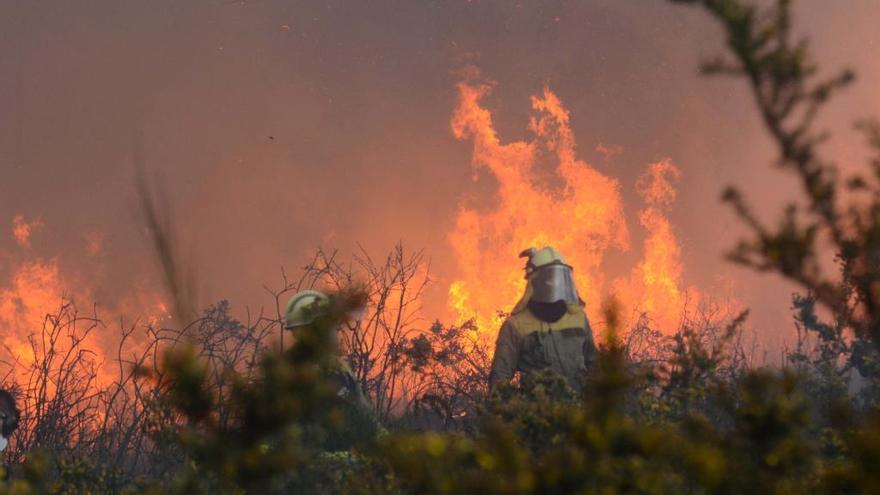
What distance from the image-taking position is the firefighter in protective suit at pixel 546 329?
830cm

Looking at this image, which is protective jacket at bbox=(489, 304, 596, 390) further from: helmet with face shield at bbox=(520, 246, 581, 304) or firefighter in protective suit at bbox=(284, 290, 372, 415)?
firefighter in protective suit at bbox=(284, 290, 372, 415)

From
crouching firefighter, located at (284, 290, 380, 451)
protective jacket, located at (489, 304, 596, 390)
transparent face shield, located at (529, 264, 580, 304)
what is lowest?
crouching firefighter, located at (284, 290, 380, 451)

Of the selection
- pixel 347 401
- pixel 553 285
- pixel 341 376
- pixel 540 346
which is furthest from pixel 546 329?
pixel 347 401

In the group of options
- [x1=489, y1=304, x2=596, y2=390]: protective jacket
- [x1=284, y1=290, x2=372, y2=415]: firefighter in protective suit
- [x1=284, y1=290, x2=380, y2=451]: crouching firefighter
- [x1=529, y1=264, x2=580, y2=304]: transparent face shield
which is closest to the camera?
[x1=284, y1=290, x2=380, y2=451]: crouching firefighter

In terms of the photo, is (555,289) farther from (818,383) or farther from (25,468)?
(25,468)

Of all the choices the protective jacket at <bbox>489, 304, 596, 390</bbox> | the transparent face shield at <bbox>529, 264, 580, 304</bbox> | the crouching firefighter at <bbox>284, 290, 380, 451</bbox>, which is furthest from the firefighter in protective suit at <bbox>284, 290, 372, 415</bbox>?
the transparent face shield at <bbox>529, 264, 580, 304</bbox>

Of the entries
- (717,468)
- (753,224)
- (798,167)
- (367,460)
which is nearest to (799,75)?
(798,167)

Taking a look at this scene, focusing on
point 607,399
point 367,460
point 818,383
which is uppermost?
point 818,383

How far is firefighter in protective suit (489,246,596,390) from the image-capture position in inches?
327

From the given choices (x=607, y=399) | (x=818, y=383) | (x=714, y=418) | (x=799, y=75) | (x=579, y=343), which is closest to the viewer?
(x=607, y=399)

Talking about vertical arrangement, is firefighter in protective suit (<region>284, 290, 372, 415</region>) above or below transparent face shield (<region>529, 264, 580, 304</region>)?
below

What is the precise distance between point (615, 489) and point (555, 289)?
6.45 meters

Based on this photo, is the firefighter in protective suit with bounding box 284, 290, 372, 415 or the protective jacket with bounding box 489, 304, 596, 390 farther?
the protective jacket with bounding box 489, 304, 596, 390

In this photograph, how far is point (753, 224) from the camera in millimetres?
2918
